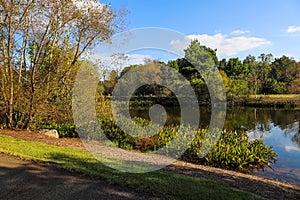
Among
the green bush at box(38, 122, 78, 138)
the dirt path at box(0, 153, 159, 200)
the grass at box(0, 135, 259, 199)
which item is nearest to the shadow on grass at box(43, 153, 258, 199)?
the grass at box(0, 135, 259, 199)

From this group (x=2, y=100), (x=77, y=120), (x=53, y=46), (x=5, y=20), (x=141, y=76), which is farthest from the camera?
(x=141, y=76)

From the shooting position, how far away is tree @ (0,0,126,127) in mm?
10266

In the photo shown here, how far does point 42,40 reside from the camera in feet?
35.8

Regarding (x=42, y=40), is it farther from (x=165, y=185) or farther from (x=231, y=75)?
(x=231, y=75)

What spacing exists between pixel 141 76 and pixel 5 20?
32.6 feet

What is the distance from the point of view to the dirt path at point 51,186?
410 centimetres

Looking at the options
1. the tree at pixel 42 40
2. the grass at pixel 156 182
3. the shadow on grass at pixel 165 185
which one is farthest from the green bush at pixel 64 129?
the shadow on grass at pixel 165 185

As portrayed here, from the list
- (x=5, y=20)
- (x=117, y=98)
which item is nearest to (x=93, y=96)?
(x=117, y=98)

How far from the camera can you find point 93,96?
43.1ft

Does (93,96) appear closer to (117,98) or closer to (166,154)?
(117,98)

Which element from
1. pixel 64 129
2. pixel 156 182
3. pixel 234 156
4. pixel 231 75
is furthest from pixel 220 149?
pixel 231 75

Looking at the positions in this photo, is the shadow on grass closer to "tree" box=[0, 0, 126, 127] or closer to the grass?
the grass

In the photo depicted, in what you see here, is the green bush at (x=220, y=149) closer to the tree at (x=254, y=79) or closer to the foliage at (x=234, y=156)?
the foliage at (x=234, y=156)

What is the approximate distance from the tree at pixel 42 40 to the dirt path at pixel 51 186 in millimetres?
6659
